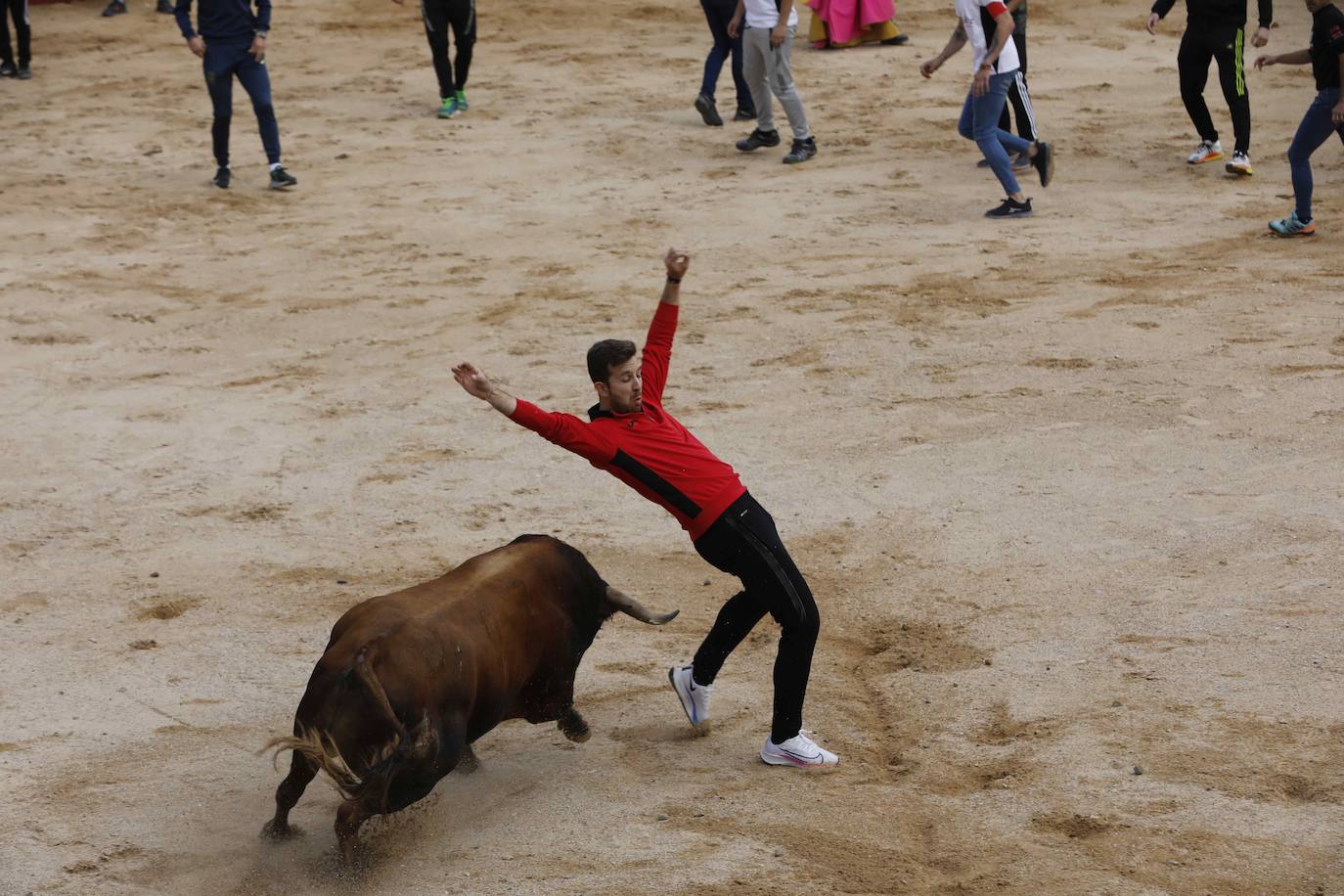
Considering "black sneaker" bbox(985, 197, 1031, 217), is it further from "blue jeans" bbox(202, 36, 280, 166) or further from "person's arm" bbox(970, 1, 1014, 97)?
"blue jeans" bbox(202, 36, 280, 166)

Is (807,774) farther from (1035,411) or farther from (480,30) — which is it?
(480,30)

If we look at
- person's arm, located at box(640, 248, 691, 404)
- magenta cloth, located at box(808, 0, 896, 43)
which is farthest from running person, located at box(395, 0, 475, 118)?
person's arm, located at box(640, 248, 691, 404)

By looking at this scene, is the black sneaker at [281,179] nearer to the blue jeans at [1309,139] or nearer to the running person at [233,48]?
the running person at [233,48]

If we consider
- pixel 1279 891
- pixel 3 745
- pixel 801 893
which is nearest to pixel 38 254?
pixel 3 745

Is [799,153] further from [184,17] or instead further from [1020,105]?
[184,17]

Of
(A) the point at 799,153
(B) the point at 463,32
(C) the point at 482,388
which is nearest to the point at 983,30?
(A) the point at 799,153

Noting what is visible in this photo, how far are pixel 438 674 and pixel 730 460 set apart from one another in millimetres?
3492

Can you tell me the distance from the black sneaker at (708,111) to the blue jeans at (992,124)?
129 inches

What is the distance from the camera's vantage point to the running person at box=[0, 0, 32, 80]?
16.0m

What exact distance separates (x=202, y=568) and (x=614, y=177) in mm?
6819

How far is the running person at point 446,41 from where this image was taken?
14.5 metres

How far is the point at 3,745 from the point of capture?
17.5ft

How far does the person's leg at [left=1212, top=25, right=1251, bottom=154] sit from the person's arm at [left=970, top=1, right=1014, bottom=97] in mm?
2157

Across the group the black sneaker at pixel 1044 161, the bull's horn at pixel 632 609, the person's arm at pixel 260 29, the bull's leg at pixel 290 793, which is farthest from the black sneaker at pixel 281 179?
the bull's leg at pixel 290 793
